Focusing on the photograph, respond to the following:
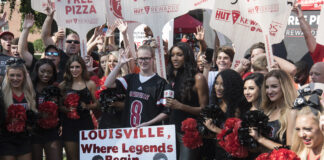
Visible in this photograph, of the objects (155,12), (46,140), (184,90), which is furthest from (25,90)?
(155,12)

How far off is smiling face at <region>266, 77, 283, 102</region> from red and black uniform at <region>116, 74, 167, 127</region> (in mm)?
1416

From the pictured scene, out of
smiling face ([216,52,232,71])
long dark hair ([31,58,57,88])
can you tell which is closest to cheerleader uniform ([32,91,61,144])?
long dark hair ([31,58,57,88])

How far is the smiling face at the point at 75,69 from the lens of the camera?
644 cm

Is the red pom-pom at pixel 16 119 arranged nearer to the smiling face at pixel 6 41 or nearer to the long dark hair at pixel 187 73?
the long dark hair at pixel 187 73

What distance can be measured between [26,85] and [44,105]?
38 cm

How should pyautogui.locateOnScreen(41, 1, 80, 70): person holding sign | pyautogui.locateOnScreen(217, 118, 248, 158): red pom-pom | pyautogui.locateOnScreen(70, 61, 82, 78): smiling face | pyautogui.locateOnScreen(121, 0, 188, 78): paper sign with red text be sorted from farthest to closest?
pyautogui.locateOnScreen(41, 1, 80, 70): person holding sign, pyautogui.locateOnScreen(121, 0, 188, 78): paper sign with red text, pyautogui.locateOnScreen(70, 61, 82, 78): smiling face, pyautogui.locateOnScreen(217, 118, 248, 158): red pom-pom

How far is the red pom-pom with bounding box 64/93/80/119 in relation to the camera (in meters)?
6.09

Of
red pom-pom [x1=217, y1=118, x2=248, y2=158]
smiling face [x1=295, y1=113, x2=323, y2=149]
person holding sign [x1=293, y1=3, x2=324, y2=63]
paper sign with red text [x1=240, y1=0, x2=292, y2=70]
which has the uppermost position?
paper sign with red text [x1=240, y1=0, x2=292, y2=70]

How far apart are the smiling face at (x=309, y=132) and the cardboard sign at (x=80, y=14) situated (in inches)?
165

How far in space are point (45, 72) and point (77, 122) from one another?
0.79 metres

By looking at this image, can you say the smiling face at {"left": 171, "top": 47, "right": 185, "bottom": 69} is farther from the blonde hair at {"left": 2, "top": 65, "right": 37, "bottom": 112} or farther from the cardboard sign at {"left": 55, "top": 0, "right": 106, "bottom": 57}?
the cardboard sign at {"left": 55, "top": 0, "right": 106, "bottom": 57}

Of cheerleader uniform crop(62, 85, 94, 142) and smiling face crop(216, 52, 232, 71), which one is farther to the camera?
smiling face crop(216, 52, 232, 71)

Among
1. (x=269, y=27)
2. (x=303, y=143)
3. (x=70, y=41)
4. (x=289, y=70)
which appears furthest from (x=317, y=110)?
(x=70, y=41)

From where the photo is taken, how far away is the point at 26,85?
6.09 metres
